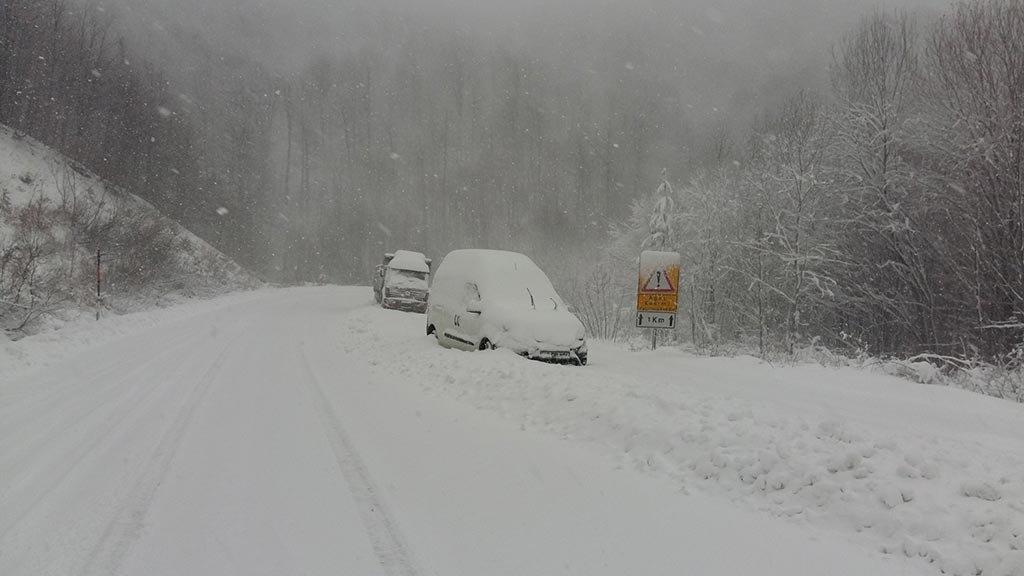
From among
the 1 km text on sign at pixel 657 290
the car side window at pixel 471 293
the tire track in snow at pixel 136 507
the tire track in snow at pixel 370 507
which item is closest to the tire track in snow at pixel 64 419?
the tire track in snow at pixel 136 507

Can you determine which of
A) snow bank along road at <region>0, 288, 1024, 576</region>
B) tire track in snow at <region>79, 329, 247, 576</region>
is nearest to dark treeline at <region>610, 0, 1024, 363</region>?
snow bank along road at <region>0, 288, 1024, 576</region>

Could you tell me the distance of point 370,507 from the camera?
4.38 meters

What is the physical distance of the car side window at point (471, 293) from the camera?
1241cm

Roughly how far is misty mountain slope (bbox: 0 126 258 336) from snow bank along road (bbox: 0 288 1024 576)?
765 cm

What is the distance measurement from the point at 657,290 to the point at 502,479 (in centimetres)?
923

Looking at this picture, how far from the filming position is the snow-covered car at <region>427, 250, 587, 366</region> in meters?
10.8

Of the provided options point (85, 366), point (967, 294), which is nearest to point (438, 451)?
point (85, 366)

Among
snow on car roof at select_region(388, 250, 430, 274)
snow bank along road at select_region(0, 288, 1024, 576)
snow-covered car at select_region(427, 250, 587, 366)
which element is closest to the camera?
snow bank along road at select_region(0, 288, 1024, 576)

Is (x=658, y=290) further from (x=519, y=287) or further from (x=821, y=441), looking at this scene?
(x=821, y=441)

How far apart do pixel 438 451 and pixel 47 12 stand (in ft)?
184

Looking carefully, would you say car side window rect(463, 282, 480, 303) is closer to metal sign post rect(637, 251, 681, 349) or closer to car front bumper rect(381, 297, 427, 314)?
→ metal sign post rect(637, 251, 681, 349)

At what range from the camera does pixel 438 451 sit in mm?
5883

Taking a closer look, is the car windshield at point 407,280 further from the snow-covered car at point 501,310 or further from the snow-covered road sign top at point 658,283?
the snow-covered road sign top at point 658,283

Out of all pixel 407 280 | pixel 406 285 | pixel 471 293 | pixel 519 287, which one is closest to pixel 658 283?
pixel 519 287
